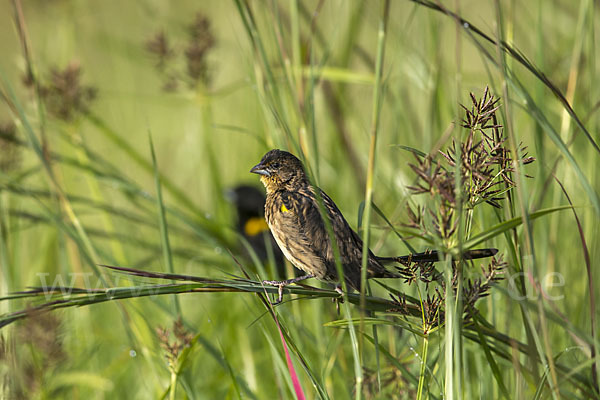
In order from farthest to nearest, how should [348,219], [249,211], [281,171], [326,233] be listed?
[249,211]
[348,219]
[281,171]
[326,233]

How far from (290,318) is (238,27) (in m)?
1.76

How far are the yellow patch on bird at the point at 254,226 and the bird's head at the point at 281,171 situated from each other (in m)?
3.33

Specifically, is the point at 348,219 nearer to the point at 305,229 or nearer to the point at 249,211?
the point at 305,229

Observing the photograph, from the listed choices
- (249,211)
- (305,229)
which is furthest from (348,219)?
(249,211)

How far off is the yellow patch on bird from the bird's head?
10.9 feet

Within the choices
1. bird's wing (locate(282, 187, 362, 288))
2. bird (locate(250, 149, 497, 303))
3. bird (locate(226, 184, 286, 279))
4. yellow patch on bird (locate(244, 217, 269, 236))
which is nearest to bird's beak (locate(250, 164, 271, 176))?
bird (locate(250, 149, 497, 303))

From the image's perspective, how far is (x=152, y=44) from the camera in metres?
3.37

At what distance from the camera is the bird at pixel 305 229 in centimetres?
197

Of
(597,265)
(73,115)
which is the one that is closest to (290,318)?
(597,265)

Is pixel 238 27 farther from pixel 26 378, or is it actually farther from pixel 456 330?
pixel 456 330

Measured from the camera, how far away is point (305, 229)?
7.34ft

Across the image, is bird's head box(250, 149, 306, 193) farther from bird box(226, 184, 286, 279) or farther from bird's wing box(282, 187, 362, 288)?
bird box(226, 184, 286, 279)

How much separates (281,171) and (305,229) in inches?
12.5

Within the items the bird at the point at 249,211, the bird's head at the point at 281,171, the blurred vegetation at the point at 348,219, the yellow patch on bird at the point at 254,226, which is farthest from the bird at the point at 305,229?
the yellow patch on bird at the point at 254,226
